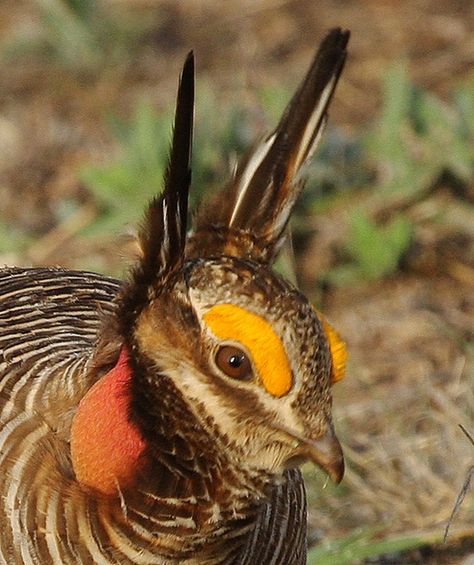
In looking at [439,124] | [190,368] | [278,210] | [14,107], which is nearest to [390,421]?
[439,124]

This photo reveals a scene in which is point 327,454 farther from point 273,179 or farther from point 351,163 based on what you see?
point 351,163

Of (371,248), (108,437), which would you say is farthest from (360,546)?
(371,248)

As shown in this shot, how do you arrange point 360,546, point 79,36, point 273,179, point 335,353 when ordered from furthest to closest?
point 79,36, point 360,546, point 273,179, point 335,353

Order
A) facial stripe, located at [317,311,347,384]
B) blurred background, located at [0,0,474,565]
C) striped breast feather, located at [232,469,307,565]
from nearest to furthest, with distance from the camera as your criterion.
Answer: facial stripe, located at [317,311,347,384]
striped breast feather, located at [232,469,307,565]
blurred background, located at [0,0,474,565]

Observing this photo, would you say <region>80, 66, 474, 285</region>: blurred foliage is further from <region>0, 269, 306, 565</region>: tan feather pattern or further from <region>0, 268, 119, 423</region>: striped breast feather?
<region>0, 269, 306, 565</region>: tan feather pattern

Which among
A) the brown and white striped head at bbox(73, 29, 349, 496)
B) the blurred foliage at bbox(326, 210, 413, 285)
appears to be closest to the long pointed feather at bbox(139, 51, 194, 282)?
the brown and white striped head at bbox(73, 29, 349, 496)

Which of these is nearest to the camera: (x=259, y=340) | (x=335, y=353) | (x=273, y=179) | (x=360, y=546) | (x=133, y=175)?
(x=259, y=340)
